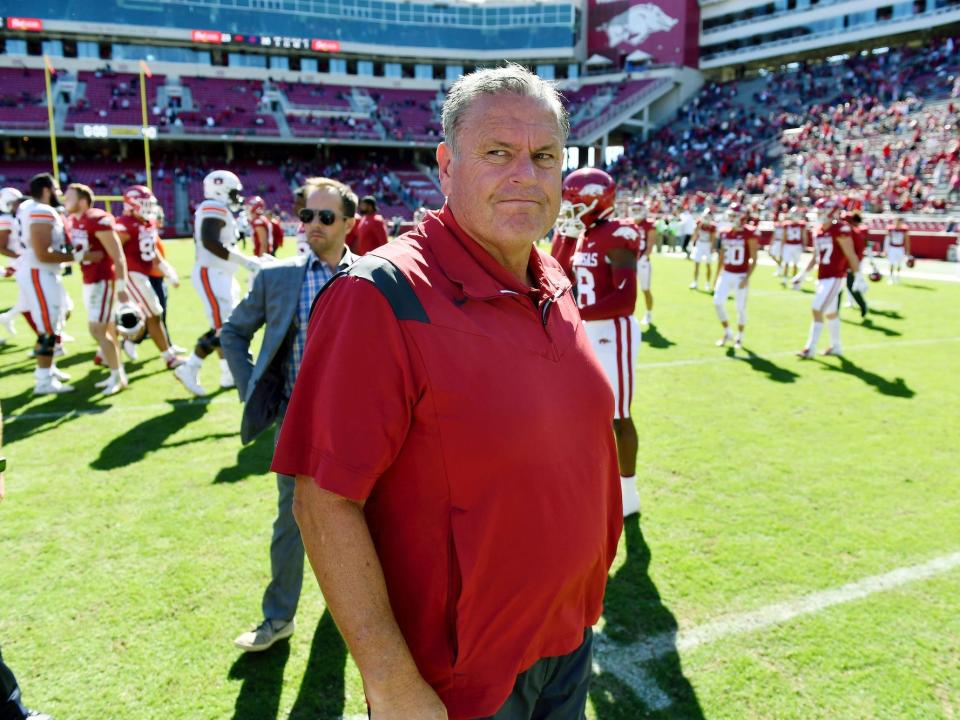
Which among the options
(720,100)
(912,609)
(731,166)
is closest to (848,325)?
(912,609)

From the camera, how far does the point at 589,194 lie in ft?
15.0

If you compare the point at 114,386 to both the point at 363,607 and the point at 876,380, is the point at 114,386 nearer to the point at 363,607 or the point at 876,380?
the point at 363,607

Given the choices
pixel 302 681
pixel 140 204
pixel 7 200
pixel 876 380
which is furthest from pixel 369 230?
pixel 302 681

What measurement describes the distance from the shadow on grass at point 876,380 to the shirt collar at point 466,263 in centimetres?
757

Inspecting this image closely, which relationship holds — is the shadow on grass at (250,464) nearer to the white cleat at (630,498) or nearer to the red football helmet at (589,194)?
the white cleat at (630,498)

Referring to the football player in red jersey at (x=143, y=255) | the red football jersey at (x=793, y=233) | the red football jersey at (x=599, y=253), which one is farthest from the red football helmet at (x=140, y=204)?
the red football jersey at (x=793, y=233)

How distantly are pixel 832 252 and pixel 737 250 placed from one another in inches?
49.8

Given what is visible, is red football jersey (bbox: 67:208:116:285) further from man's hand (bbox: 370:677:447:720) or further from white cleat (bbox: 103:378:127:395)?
man's hand (bbox: 370:677:447:720)

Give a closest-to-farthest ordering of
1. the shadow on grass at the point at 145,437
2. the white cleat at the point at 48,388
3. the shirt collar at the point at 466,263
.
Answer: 1. the shirt collar at the point at 466,263
2. the shadow on grass at the point at 145,437
3. the white cleat at the point at 48,388

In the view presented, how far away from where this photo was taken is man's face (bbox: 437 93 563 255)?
1.58m

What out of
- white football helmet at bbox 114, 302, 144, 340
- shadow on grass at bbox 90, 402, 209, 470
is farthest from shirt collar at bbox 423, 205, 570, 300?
white football helmet at bbox 114, 302, 144, 340

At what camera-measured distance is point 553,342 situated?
1.60 meters

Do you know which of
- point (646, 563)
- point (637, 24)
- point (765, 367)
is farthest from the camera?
point (637, 24)

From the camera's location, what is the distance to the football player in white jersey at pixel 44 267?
706 centimetres
